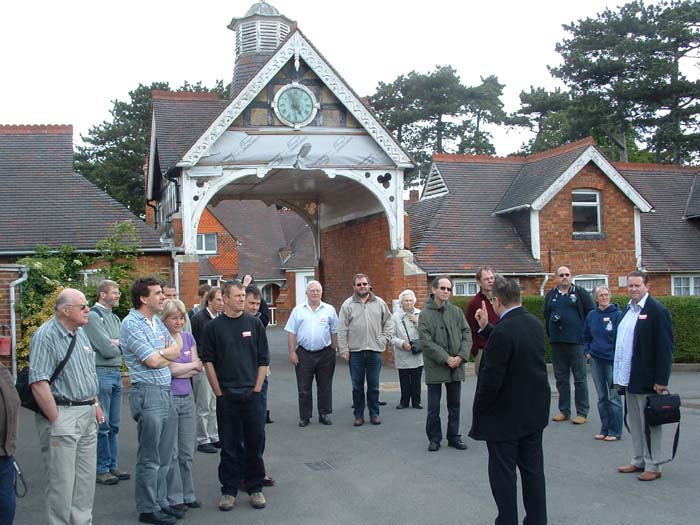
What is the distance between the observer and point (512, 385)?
6164 millimetres

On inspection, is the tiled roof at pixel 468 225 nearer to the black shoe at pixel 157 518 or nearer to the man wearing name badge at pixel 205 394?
the man wearing name badge at pixel 205 394

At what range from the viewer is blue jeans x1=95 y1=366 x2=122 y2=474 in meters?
8.51

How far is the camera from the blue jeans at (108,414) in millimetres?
8508

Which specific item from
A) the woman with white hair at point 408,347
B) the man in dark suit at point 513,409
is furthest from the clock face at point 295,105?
the man in dark suit at point 513,409

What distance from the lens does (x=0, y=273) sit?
14727 millimetres

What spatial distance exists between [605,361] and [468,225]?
1463cm

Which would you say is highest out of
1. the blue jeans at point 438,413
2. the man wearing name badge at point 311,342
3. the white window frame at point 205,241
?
the white window frame at point 205,241

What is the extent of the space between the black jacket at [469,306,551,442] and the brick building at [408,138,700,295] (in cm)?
1601

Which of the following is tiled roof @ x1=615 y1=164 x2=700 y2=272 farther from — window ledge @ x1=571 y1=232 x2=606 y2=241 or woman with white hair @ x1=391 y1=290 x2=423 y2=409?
woman with white hair @ x1=391 y1=290 x2=423 y2=409

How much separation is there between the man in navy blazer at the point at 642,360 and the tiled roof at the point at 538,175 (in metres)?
15.5

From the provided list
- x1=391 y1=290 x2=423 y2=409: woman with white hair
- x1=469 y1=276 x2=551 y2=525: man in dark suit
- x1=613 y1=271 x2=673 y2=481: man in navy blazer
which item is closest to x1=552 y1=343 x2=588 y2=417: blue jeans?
x1=391 y1=290 x2=423 y2=409: woman with white hair

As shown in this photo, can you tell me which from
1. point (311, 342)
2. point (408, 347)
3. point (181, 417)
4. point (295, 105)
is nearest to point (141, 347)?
point (181, 417)

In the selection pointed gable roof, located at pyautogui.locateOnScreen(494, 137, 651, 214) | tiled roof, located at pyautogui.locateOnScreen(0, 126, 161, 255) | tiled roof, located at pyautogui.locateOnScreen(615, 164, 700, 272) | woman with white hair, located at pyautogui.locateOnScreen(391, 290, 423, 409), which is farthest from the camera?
tiled roof, located at pyautogui.locateOnScreen(615, 164, 700, 272)

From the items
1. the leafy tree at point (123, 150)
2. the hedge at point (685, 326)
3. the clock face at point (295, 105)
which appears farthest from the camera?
the leafy tree at point (123, 150)
